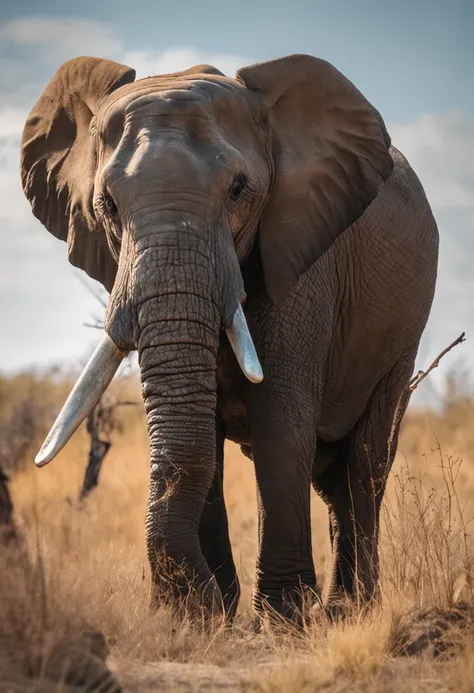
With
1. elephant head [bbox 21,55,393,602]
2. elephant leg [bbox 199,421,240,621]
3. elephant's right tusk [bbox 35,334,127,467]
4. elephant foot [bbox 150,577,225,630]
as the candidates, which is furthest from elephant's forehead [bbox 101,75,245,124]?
elephant foot [bbox 150,577,225,630]

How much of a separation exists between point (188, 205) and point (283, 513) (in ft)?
5.71

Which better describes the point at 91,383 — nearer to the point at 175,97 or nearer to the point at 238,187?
the point at 238,187

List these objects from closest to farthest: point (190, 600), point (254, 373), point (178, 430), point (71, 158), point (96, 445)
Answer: point (178, 430) < point (254, 373) < point (190, 600) < point (71, 158) < point (96, 445)

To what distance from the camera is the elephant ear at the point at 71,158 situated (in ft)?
26.3

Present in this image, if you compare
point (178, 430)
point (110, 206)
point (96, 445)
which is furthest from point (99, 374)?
point (96, 445)

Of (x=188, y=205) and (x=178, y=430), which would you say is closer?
(x=178, y=430)

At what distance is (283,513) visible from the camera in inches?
301

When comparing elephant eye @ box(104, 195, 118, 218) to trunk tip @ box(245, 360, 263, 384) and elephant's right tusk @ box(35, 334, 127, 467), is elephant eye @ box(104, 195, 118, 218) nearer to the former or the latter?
elephant's right tusk @ box(35, 334, 127, 467)

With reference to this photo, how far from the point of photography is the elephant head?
22.3 ft

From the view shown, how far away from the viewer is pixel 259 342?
7812 mm

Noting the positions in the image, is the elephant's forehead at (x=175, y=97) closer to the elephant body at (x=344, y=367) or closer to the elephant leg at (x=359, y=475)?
the elephant body at (x=344, y=367)

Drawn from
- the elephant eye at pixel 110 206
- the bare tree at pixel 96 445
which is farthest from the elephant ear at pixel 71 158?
the bare tree at pixel 96 445

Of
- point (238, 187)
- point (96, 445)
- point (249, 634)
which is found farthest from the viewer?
point (96, 445)

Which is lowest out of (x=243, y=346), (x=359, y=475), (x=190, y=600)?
(x=190, y=600)
